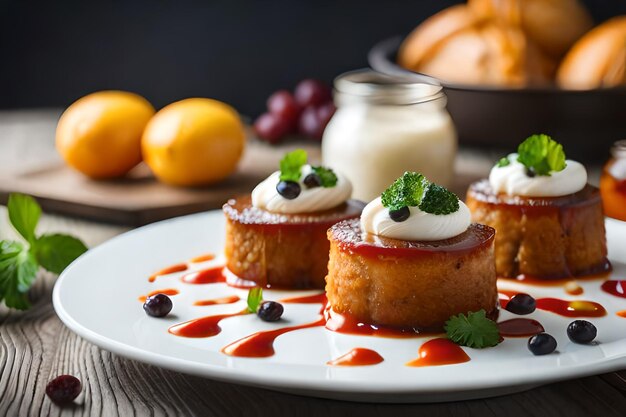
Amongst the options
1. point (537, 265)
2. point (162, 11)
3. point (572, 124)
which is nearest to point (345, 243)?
point (537, 265)

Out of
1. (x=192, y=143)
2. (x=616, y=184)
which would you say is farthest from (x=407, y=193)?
(x=192, y=143)

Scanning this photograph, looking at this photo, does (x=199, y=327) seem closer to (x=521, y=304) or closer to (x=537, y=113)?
(x=521, y=304)

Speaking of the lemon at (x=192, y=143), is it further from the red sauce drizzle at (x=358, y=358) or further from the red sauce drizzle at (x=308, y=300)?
the red sauce drizzle at (x=358, y=358)

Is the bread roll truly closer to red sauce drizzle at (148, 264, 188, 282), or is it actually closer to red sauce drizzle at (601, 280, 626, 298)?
red sauce drizzle at (601, 280, 626, 298)

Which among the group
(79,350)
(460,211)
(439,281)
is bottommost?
(79,350)

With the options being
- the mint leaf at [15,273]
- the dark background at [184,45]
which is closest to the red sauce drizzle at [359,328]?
the mint leaf at [15,273]

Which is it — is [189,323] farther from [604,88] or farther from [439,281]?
[604,88]

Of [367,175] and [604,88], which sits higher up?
[604,88]
